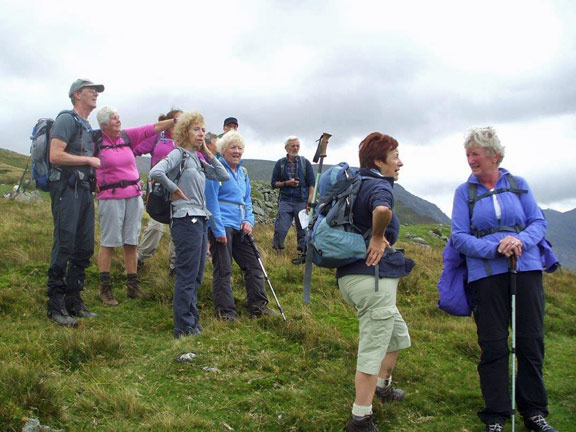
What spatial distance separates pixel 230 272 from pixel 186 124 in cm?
191

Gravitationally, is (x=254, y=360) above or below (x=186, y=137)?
below

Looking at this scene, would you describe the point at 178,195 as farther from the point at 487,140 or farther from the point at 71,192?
the point at 487,140

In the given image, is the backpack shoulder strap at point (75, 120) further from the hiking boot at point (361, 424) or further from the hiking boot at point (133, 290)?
the hiking boot at point (361, 424)

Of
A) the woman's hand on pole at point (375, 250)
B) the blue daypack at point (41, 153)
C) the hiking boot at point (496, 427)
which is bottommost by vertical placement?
the hiking boot at point (496, 427)

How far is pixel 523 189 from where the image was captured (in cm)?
427

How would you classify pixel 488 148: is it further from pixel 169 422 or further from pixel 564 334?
pixel 564 334

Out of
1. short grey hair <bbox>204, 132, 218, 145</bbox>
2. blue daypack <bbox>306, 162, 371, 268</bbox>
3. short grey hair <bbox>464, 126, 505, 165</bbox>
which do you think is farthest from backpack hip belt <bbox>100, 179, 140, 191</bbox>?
short grey hair <bbox>464, 126, 505, 165</bbox>

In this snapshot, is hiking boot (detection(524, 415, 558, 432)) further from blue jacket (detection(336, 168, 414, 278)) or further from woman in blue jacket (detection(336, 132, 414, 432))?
blue jacket (detection(336, 168, 414, 278))

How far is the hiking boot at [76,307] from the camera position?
6254mm

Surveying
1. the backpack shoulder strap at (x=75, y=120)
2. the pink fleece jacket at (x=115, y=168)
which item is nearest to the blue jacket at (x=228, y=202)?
the pink fleece jacket at (x=115, y=168)

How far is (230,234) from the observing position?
6.53 meters

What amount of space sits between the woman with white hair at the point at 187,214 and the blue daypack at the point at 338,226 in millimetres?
2057

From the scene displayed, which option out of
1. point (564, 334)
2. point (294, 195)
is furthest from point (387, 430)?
point (294, 195)

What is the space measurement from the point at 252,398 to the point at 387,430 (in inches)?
45.0
